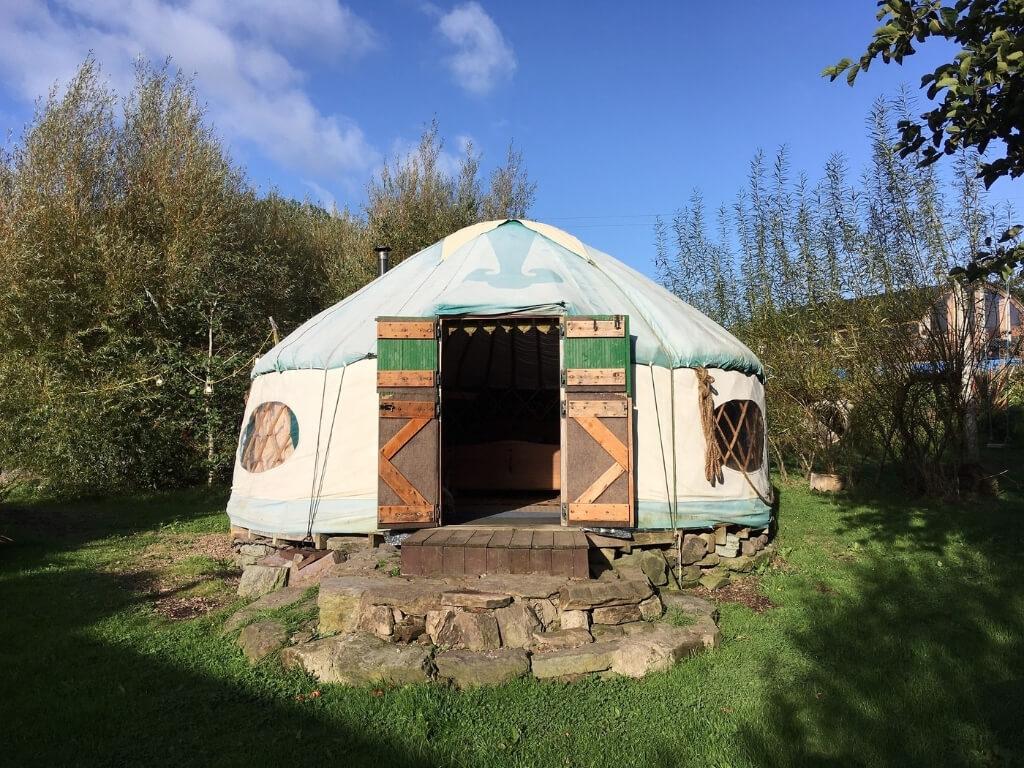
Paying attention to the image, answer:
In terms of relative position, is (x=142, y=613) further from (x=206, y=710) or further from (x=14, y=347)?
(x=14, y=347)

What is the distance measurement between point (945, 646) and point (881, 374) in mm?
4641

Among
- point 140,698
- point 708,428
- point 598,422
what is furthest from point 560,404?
point 140,698

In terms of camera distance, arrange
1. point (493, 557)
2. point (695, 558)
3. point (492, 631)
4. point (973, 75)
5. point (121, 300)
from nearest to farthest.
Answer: point (973, 75)
point (492, 631)
point (493, 557)
point (695, 558)
point (121, 300)

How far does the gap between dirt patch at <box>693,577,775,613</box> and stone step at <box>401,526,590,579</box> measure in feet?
3.56

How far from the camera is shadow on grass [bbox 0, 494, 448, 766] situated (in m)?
2.66

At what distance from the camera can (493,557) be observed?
3998 millimetres

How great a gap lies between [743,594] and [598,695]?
1.82m

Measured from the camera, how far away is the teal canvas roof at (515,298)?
490 cm

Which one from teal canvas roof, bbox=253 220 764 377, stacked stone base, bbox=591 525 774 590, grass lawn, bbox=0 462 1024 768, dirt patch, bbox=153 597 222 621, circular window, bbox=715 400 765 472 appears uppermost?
teal canvas roof, bbox=253 220 764 377

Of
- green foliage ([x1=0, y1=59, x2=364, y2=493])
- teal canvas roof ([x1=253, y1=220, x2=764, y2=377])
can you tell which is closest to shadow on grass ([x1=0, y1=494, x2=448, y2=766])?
teal canvas roof ([x1=253, y1=220, x2=764, y2=377])

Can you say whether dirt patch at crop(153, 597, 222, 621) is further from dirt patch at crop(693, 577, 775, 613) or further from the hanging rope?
the hanging rope

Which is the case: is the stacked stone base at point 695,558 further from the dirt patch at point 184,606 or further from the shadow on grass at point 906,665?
the dirt patch at point 184,606

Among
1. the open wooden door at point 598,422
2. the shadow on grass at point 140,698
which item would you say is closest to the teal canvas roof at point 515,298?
the open wooden door at point 598,422

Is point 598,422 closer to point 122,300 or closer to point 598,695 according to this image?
point 598,695
